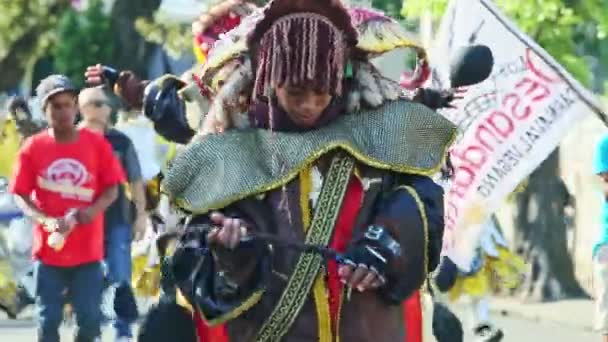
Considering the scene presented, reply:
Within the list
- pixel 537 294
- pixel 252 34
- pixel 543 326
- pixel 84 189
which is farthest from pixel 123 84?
pixel 537 294

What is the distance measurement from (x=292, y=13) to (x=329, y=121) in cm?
28

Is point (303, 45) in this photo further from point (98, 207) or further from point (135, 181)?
point (135, 181)

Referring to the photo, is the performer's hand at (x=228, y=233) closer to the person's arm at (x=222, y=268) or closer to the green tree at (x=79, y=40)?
the person's arm at (x=222, y=268)

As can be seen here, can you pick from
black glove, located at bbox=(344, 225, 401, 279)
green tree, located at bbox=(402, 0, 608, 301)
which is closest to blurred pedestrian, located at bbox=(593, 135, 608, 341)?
black glove, located at bbox=(344, 225, 401, 279)

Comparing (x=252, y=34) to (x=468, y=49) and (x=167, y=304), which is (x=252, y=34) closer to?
(x=167, y=304)

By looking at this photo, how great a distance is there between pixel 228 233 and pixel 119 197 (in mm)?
5724

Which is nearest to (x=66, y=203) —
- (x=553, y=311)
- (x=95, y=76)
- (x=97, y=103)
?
(x=97, y=103)

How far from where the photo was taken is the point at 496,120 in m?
7.80

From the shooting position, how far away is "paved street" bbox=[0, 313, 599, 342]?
11.2 m

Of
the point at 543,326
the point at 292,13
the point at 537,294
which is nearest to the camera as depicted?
the point at 292,13

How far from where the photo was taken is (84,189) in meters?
8.41

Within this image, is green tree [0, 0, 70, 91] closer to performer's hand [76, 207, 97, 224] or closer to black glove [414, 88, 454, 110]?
performer's hand [76, 207, 97, 224]

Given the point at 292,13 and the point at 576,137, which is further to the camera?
the point at 576,137

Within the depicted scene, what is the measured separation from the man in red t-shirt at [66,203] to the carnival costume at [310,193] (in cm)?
379
